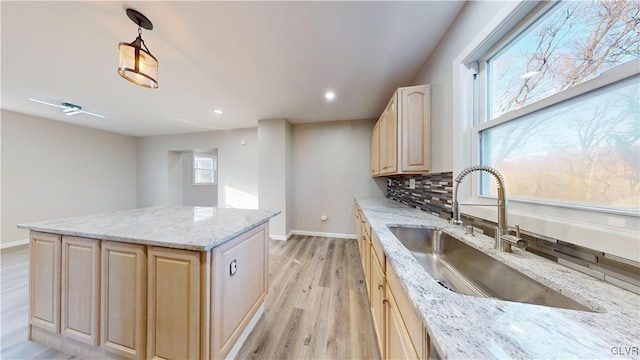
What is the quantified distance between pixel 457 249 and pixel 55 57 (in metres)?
3.90

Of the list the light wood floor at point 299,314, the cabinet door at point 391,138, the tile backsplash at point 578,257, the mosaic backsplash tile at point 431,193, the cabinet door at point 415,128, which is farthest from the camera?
the cabinet door at point 391,138

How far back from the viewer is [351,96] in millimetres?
2799

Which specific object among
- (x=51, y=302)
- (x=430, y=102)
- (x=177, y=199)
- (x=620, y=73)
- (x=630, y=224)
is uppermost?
(x=430, y=102)

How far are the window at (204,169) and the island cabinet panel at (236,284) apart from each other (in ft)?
17.0

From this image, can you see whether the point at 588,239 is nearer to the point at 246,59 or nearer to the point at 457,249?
the point at 457,249

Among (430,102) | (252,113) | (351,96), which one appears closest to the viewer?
(430,102)

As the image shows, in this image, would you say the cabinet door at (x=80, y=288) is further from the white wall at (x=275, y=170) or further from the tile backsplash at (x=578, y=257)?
the white wall at (x=275, y=170)

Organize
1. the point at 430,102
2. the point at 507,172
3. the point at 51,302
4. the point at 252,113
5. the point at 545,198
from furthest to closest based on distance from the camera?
the point at 252,113 → the point at 430,102 → the point at 51,302 → the point at 507,172 → the point at 545,198

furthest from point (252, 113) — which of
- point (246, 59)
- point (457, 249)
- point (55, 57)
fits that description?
point (457, 249)

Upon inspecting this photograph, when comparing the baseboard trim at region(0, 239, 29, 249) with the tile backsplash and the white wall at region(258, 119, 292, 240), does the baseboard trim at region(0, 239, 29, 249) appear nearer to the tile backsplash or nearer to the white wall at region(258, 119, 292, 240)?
the white wall at region(258, 119, 292, 240)

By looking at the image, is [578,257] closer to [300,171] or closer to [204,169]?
[300,171]

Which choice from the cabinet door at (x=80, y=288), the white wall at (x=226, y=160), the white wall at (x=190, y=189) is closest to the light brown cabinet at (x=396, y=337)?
the cabinet door at (x=80, y=288)

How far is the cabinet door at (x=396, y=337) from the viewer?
0.73 meters

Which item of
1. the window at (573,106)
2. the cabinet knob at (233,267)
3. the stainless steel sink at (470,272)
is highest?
the window at (573,106)
